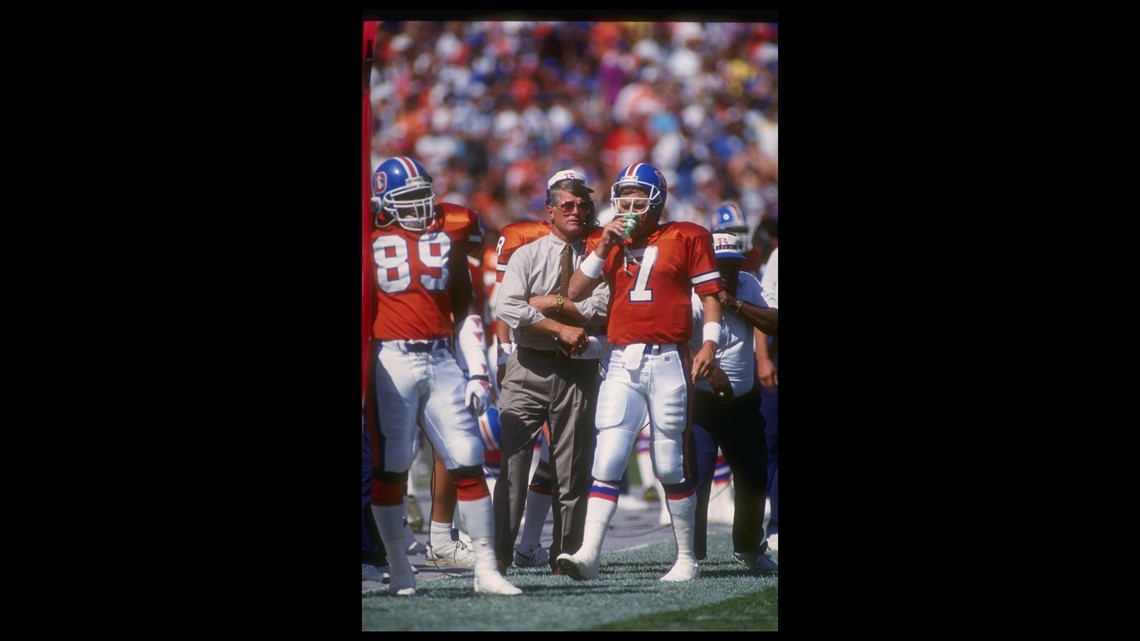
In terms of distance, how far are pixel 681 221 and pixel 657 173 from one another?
22 centimetres

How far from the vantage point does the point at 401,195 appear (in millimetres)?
5109

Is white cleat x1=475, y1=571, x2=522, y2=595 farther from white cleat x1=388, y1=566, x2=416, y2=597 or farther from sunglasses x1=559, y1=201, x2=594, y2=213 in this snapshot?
sunglasses x1=559, y1=201, x2=594, y2=213

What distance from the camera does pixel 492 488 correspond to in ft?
19.7

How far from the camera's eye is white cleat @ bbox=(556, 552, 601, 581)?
16.8ft

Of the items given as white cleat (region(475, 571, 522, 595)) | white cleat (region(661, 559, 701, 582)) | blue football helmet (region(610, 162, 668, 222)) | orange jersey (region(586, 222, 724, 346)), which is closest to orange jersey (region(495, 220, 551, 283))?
orange jersey (region(586, 222, 724, 346))

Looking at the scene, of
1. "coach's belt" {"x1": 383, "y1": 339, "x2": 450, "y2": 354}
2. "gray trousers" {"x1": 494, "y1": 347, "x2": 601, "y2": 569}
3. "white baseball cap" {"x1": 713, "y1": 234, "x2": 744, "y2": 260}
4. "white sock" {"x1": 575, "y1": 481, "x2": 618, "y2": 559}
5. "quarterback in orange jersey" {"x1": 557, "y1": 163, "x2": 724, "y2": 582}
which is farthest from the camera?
"white baseball cap" {"x1": 713, "y1": 234, "x2": 744, "y2": 260}

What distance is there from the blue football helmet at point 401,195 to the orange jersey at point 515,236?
0.47 meters

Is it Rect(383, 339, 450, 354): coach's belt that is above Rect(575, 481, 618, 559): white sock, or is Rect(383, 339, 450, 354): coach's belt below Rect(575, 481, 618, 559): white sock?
above

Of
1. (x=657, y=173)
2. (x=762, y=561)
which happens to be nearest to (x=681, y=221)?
(x=657, y=173)

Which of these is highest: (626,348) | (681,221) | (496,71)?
(496,71)

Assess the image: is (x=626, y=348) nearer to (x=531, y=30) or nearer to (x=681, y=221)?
(x=681, y=221)

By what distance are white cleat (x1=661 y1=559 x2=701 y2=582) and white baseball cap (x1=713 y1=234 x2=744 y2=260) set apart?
4.03 feet

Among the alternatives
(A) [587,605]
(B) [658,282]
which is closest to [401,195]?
(B) [658,282]

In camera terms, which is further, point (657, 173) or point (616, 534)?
point (616, 534)
